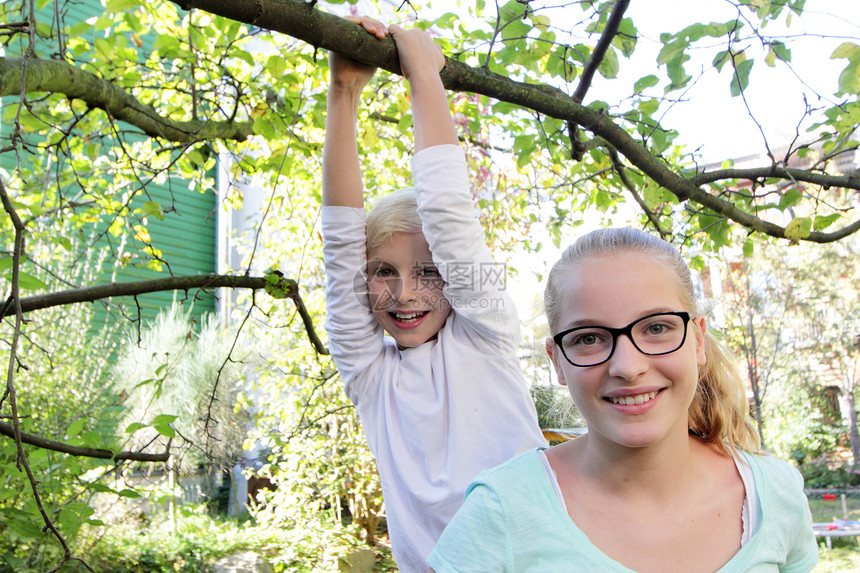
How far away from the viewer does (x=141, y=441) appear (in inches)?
255

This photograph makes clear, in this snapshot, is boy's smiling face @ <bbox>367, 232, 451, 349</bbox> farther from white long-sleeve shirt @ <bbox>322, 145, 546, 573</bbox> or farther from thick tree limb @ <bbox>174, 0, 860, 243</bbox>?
thick tree limb @ <bbox>174, 0, 860, 243</bbox>

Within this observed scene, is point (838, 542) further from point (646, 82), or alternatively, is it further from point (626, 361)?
point (626, 361)

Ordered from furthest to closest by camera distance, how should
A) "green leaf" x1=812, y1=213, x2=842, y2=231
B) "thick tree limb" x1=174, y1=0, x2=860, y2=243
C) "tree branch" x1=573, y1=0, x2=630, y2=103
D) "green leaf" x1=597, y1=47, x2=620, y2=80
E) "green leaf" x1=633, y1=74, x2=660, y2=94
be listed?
"green leaf" x1=812, y1=213, x2=842, y2=231
"green leaf" x1=633, y1=74, x2=660, y2=94
"green leaf" x1=597, y1=47, x2=620, y2=80
"tree branch" x1=573, y1=0, x2=630, y2=103
"thick tree limb" x1=174, y1=0, x2=860, y2=243

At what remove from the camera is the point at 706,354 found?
1196 mm

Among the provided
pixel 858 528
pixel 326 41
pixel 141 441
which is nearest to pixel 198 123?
pixel 326 41

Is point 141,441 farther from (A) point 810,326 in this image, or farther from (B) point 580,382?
(A) point 810,326

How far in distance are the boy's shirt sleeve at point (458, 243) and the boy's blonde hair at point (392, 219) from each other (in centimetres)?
16

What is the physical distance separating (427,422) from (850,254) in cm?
1193

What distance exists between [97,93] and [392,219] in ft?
5.18

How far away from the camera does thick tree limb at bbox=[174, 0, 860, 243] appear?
1.25 meters

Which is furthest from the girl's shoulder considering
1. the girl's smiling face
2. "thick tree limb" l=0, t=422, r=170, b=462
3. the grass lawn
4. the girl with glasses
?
the grass lawn

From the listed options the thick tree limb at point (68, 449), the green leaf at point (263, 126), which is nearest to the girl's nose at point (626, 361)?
the thick tree limb at point (68, 449)

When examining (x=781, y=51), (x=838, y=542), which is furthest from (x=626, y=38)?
(x=838, y=542)

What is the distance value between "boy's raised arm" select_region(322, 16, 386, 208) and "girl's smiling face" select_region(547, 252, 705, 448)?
658 mm
